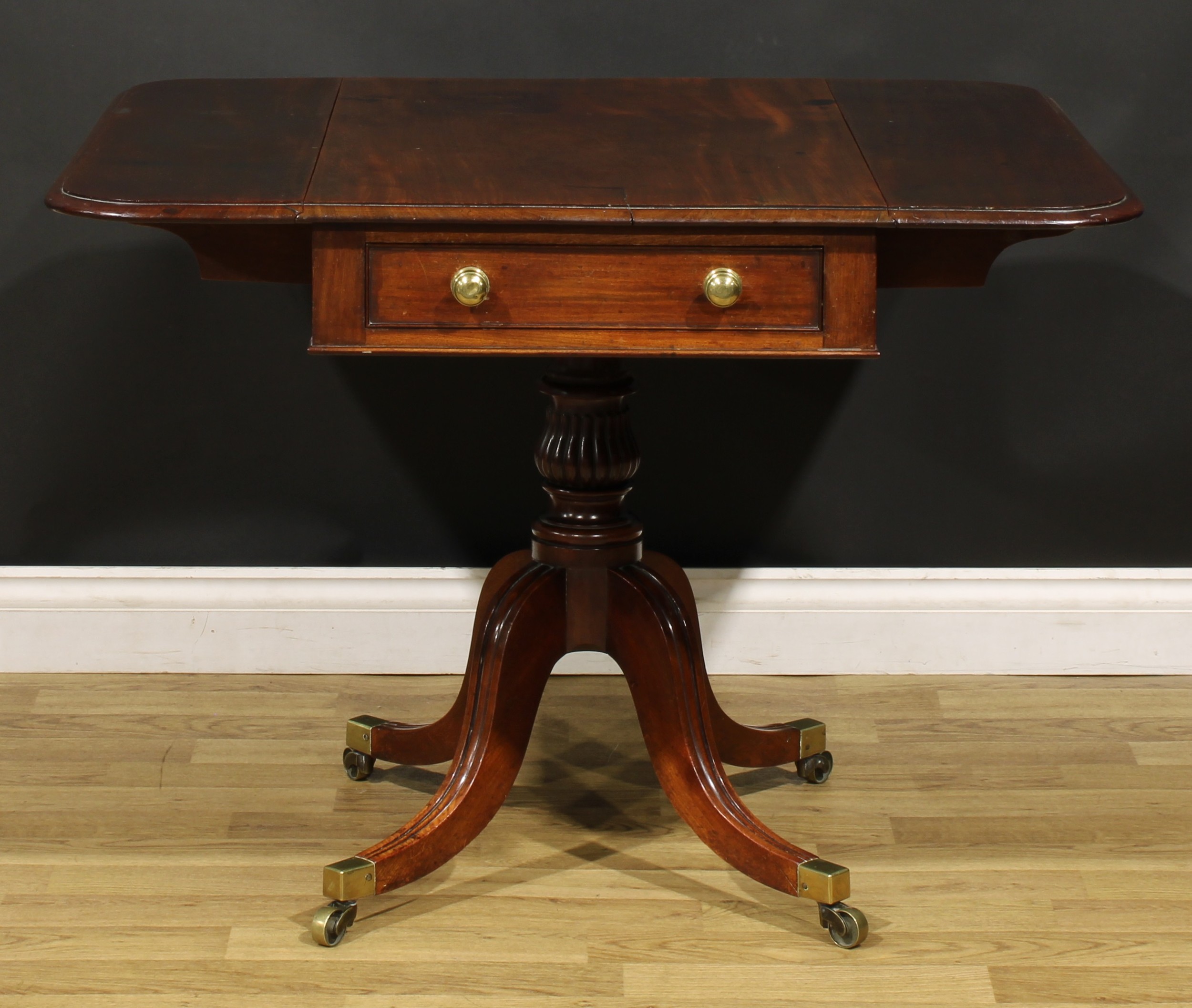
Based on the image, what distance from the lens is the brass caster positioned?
1287 mm

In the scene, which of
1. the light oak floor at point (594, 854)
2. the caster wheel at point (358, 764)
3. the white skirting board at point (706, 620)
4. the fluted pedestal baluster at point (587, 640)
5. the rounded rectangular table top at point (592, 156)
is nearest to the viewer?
the rounded rectangular table top at point (592, 156)

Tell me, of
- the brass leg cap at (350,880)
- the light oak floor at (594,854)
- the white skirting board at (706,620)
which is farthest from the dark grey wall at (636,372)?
the brass leg cap at (350,880)

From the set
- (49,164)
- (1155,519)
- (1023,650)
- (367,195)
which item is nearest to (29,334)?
(49,164)

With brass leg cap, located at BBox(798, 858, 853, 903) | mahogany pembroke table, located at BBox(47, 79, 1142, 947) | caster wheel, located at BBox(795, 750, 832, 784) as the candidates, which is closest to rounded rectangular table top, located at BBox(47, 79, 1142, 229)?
mahogany pembroke table, located at BBox(47, 79, 1142, 947)

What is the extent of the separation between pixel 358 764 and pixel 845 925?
2.12 ft

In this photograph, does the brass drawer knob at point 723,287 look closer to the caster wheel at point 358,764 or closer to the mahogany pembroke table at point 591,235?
the mahogany pembroke table at point 591,235

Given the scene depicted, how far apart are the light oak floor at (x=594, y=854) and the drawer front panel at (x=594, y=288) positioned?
2.03 feet

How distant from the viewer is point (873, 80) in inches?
55.7

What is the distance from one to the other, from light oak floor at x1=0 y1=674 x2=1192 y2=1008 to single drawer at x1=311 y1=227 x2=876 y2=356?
0.60 meters

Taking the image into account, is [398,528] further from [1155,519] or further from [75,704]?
[1155,519]

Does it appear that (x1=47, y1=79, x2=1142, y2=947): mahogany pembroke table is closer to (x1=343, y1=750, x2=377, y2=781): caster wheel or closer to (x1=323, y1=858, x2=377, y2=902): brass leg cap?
(x1=323, y1=858, x2=377, y2=902): brass leg cap

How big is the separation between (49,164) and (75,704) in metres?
A: 0.75

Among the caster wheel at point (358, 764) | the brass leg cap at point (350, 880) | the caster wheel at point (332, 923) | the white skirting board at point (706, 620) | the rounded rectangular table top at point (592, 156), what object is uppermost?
the rounded rectangular table top at point (592, 156)

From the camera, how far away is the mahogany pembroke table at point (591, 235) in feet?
3.65
